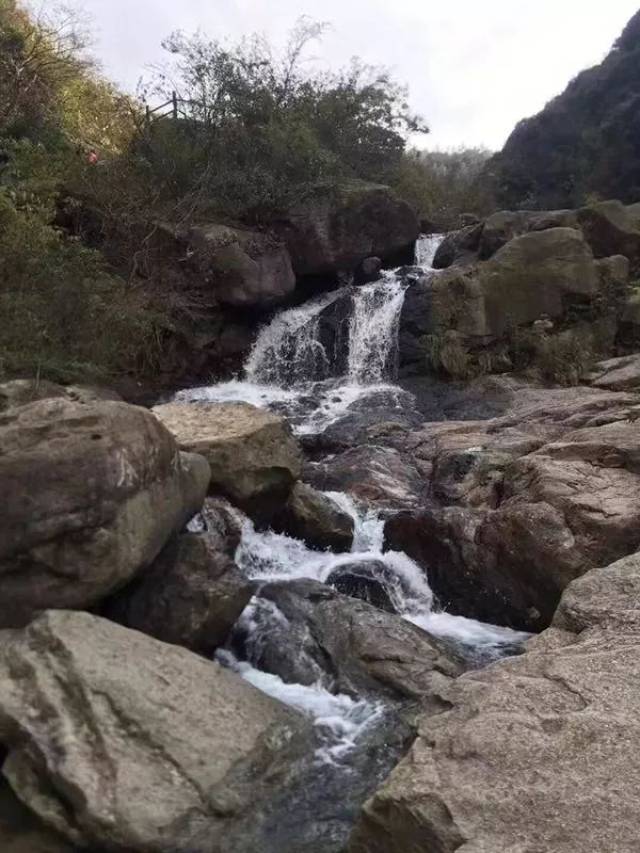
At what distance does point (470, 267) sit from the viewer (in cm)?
1509

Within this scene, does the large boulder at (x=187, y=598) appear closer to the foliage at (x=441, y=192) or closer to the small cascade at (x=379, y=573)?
the small cascade at (x=379, y=573)

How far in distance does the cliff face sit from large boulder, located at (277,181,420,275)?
25.8ft

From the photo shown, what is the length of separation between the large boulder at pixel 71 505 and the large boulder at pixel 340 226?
1098 centimetres

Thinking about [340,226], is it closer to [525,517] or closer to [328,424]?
[328,424]

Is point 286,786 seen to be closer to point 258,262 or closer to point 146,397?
point 146,397

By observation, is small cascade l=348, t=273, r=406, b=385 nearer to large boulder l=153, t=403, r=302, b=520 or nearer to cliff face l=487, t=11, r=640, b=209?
large boulder l=153, t=403, r=302, b=520

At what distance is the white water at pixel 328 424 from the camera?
5727 mm

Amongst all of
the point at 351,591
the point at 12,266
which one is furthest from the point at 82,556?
the point at 12,266

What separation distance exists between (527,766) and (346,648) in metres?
3.02

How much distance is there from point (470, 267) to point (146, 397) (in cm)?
689

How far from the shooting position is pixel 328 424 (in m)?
12.1

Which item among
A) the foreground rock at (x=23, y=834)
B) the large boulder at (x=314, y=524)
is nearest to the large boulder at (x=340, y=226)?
the large boulder at (x=314, y=524)

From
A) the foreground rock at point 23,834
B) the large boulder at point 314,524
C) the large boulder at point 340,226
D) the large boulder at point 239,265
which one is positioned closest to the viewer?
the foreground rock at point 23,834

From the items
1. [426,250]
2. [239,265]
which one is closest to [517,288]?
[426,250]
